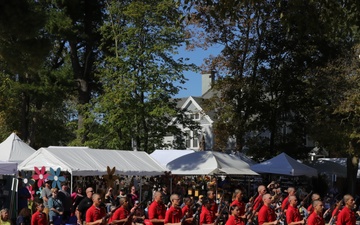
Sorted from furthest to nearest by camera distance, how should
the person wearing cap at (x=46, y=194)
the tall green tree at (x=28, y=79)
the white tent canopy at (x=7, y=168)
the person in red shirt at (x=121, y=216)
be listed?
the white tent canopy at (x=7, y=168) < the person wearing cap at (x=46, y=194) < the tall green tree at (x=28, y=79) < the person in red shirt at (x=121, y=216)

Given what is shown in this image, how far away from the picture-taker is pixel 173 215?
16.0 meters

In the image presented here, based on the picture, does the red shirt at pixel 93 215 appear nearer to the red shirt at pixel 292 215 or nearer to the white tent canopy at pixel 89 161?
the red shirt at pixel 292 215

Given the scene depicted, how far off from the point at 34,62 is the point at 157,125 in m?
18.5

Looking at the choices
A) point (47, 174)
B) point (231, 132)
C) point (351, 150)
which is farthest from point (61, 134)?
point (47, 174)

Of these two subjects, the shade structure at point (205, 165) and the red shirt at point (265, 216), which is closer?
the red shirt at point (265, 216)

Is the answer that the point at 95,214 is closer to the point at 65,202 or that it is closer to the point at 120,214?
the point at 120,214

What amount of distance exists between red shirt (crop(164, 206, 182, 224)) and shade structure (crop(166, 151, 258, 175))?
1293cm

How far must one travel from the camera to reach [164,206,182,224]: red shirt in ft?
52.3

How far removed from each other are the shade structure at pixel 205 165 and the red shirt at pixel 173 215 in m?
12.9

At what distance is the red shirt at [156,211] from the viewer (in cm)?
1628

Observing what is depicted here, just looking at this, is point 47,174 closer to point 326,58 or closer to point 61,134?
point 326,58

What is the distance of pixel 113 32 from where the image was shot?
3806 centimetres

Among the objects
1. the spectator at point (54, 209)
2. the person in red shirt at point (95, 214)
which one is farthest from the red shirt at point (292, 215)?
the spectator at point (54, 209)

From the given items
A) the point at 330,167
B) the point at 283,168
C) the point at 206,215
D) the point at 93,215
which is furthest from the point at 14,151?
the point at 330,167
